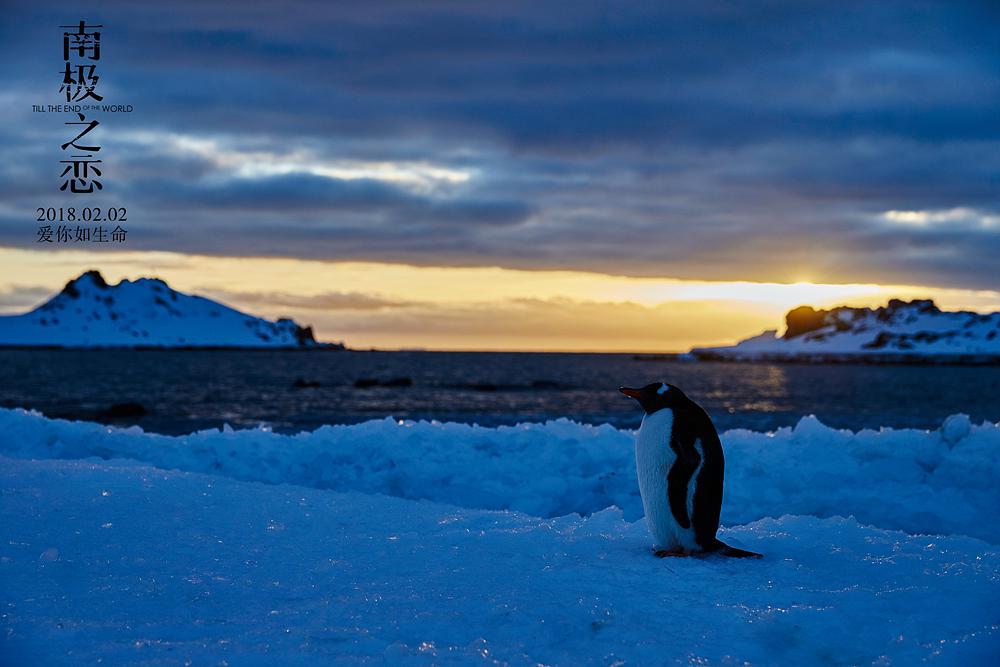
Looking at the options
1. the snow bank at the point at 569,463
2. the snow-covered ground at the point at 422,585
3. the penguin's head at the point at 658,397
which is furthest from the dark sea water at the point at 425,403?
the penguin's head at the point at 658,397

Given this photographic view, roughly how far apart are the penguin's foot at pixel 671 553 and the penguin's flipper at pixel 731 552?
21 cm

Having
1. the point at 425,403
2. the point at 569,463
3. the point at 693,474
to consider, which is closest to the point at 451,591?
the point at 693,474

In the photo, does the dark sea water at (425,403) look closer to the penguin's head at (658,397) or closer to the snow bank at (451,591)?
the snow bank at (451,591)

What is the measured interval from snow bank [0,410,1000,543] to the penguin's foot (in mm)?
4362

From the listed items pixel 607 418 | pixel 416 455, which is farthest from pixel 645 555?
pixel 607 418

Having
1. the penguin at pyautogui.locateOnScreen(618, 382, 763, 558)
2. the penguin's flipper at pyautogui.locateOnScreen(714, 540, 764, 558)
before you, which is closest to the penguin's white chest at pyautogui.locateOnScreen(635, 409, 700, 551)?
the penguin at pyautogui.locateOnScreen(618, 382, 763, 558)

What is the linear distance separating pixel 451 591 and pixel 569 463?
6.81 metres

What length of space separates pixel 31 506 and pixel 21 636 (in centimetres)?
271

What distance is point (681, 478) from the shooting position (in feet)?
17.9

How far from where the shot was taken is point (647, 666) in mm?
3623

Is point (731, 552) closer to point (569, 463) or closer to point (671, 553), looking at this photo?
point (671, 553)

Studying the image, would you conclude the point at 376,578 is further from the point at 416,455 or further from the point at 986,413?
the point at 986,413

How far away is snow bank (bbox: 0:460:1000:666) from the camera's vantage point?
377 centimetres

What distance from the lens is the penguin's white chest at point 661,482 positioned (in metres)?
5.45
